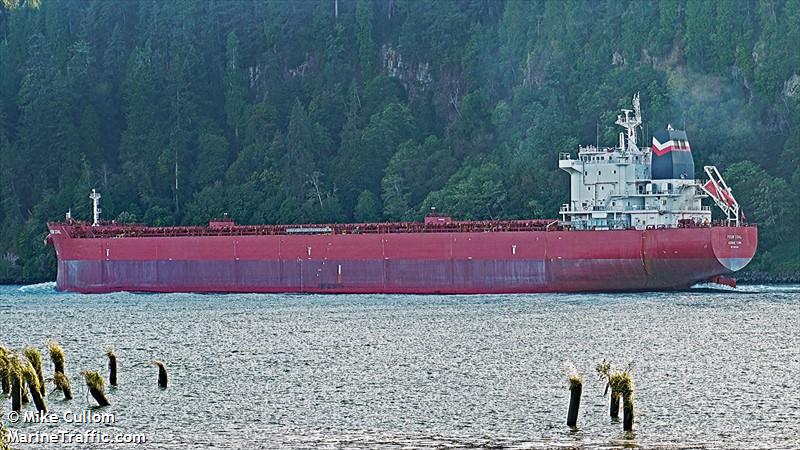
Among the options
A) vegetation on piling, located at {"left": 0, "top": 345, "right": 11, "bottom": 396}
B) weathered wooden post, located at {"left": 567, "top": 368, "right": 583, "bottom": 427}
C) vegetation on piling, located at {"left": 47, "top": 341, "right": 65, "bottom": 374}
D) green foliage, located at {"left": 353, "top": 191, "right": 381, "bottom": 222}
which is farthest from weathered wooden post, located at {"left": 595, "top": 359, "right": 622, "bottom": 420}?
green foliage, located at {"left": 353, "top": 191, "right": 381, "bottom": 222}

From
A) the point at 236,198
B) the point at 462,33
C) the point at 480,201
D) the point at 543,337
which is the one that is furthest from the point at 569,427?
the point at 462,33

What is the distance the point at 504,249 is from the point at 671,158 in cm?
692

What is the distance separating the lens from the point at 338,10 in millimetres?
101562

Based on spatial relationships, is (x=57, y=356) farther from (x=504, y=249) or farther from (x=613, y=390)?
(x=504, y=249)

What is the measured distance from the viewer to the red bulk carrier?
5434 centimetres

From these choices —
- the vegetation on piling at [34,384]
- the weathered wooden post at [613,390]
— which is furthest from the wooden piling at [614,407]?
the vegetation on piling at [34,384]

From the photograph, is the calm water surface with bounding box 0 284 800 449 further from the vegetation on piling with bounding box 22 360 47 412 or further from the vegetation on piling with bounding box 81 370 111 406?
the vegetation on piling with bounding box 22 360 47 412

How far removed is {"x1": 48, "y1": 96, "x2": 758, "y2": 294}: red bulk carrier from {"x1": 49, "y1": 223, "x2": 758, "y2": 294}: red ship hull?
0.13 ft

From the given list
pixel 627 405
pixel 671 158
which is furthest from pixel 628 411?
pixel 671 158

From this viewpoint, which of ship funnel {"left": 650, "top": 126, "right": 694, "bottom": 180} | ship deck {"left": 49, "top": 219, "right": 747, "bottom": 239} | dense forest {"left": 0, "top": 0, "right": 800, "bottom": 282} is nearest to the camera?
ship funnel {"left": 650, "top": 126, "right": 694, "bottom": 180}

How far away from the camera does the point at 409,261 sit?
191ft

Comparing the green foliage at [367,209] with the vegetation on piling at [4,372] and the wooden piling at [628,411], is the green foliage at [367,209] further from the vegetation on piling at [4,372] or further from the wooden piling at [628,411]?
the wooden piling at [628,411]

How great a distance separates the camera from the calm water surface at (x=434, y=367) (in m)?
26.4

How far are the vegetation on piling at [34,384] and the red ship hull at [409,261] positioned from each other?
99.4 ft
